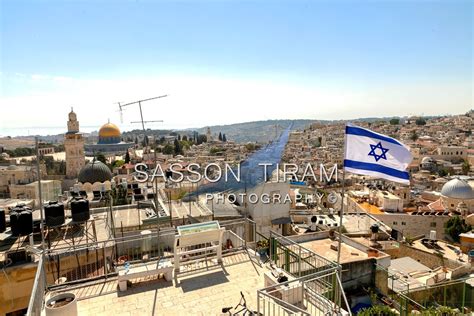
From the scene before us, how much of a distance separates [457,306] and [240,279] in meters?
7.16

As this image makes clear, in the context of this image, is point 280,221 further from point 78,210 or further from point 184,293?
point 184,293

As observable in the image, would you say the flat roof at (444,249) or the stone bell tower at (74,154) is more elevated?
the stone bell tower at (74,154)

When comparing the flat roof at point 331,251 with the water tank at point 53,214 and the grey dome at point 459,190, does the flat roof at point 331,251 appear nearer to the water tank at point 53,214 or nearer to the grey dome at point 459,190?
the water tank at point 53,214

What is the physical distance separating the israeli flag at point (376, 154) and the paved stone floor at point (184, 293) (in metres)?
2.57

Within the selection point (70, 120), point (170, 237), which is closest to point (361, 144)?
point (170, 237)

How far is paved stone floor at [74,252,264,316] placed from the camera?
4.65 metres

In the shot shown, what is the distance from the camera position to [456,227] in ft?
91.4

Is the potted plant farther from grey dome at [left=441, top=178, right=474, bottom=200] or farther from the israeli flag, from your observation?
grey dome at [left=441, top=178, right=474, bottom=200]

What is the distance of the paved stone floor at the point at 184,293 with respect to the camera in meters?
4.65

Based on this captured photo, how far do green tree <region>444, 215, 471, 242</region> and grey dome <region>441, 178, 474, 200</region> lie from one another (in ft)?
17.2

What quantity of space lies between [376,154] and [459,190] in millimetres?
34387

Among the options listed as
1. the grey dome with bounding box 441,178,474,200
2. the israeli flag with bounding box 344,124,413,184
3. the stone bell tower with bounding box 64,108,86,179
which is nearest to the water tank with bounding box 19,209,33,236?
the israeli flag with bounding box 344,124,413,184

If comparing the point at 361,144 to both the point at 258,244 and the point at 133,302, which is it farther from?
the point at 133,302

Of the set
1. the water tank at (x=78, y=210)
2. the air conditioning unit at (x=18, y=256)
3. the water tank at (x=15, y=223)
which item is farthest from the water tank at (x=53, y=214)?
the air conditioning unit at (x=18, y=256)
